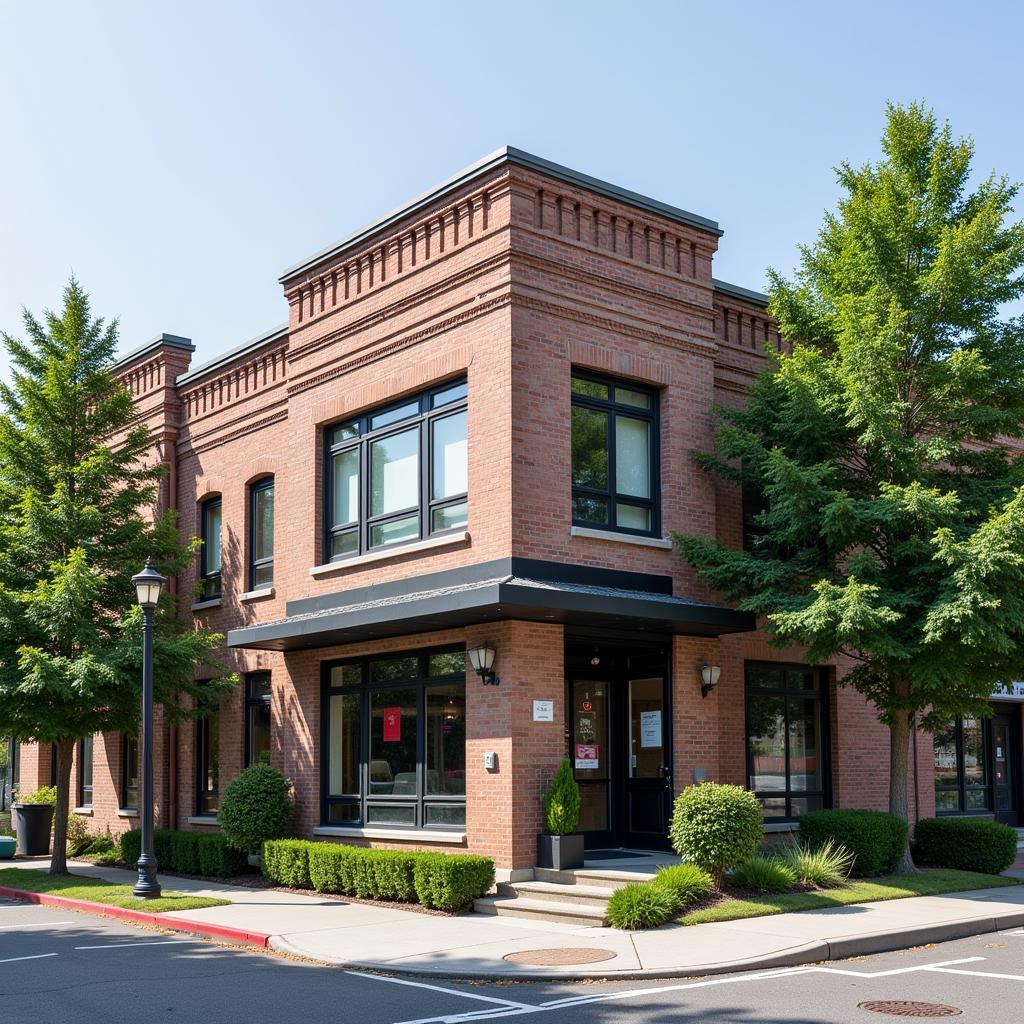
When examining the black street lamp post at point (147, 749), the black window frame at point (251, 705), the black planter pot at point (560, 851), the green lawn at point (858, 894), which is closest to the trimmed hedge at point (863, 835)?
A: the green lawn at point (858, 894)

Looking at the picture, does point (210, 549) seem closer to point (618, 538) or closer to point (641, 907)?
point (618, 538)

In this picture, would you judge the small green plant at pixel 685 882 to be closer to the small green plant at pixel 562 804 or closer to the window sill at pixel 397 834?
the small green plant at pixel 562 804

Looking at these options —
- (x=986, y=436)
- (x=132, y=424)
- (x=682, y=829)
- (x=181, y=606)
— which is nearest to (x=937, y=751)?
(x=986, y=436)

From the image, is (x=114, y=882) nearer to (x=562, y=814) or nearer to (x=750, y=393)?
(x=562, y=814)

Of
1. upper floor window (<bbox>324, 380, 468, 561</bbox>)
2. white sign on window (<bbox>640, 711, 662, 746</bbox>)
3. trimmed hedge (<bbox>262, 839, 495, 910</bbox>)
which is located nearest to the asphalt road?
trimmed hedge (<bbox>262, 839, 495, 910</bbox>)

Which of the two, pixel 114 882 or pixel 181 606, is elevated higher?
pixel 181 606

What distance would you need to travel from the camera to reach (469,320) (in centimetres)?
1706

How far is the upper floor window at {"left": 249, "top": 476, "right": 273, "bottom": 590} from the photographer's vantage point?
21938mm

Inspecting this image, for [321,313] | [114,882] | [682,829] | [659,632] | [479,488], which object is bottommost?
[114,882]

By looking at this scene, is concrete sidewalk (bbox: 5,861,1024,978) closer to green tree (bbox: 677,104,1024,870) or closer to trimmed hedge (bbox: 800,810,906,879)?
trimmed hedge (bbox: 800,810,906,879)

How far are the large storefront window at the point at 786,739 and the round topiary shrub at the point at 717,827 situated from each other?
4.24 m

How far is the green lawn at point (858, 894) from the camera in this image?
1351 centimetres

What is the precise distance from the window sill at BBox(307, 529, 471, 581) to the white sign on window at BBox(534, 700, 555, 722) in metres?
2.36

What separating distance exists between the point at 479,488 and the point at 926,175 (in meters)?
7.67
